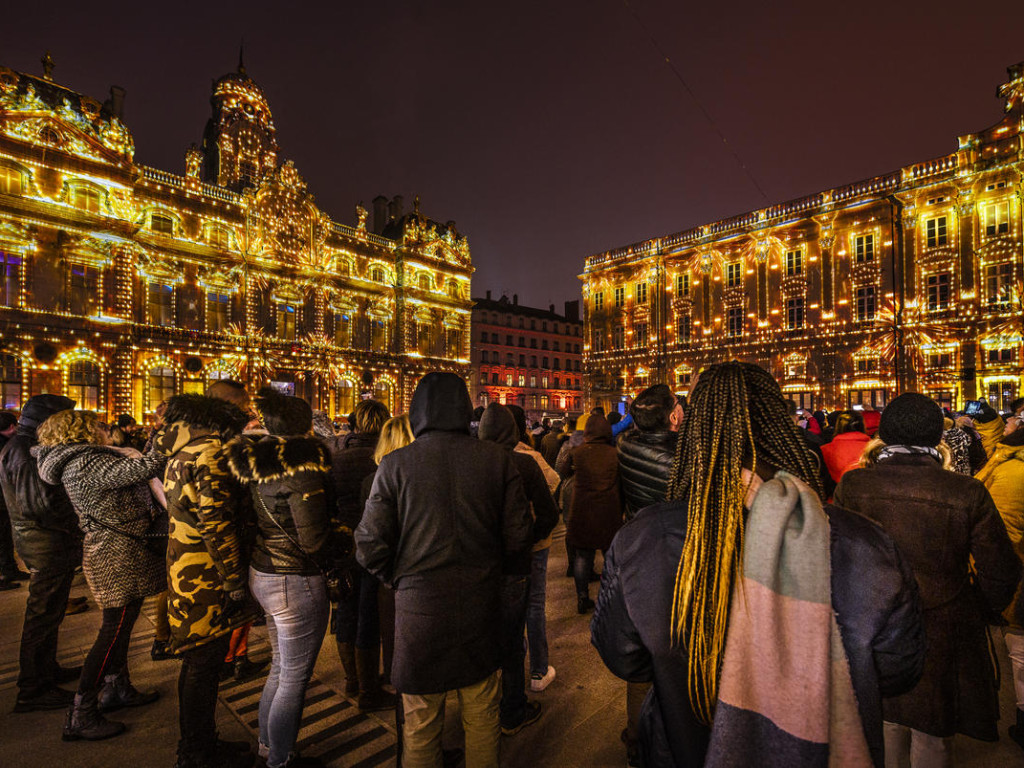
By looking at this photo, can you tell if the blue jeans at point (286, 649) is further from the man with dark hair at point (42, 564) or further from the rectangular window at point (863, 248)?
the rectangular window at point (863, 248)

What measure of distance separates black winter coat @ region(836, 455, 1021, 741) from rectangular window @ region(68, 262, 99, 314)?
100.0ft

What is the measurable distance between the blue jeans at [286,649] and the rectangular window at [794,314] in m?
33.8

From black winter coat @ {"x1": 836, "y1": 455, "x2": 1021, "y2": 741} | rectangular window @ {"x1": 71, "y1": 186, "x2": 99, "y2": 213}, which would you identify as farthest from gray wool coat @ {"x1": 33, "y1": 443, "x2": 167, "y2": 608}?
rectangular window @ {"x1": 71, "y1": 186, "x2": 99, "y2": 213}

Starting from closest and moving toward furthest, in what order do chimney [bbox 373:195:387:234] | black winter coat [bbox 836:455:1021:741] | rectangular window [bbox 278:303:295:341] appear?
1. black winter coat [bbox 836:455:1021:741]
2. rectangular window [bbox 278:303:295:341]
3. chimney [bbox 373:195:387:234]

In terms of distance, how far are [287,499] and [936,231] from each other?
112 ft

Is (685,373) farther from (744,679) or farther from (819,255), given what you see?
(744,679)

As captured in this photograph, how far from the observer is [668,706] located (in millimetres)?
1631

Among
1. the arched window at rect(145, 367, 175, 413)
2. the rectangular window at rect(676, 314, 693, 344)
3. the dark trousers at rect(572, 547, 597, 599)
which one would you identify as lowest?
the dark trousers at rect(572, 547, 597, 599)

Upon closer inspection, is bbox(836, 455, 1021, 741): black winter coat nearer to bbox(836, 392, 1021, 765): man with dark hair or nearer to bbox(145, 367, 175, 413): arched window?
bbox(836, 392, 1021, 765): man with dark hair

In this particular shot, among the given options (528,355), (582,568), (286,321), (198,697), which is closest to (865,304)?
(582,568)

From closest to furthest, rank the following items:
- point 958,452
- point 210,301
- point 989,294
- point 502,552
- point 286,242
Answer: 1. point 502,552
2. point 958,452
3. point 989,294
4. point 210,301
5. point 286,242

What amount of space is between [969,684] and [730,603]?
8.58 feet

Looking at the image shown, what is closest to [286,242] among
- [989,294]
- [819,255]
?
[819,255]

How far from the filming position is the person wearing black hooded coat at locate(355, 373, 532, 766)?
8.45 ft
